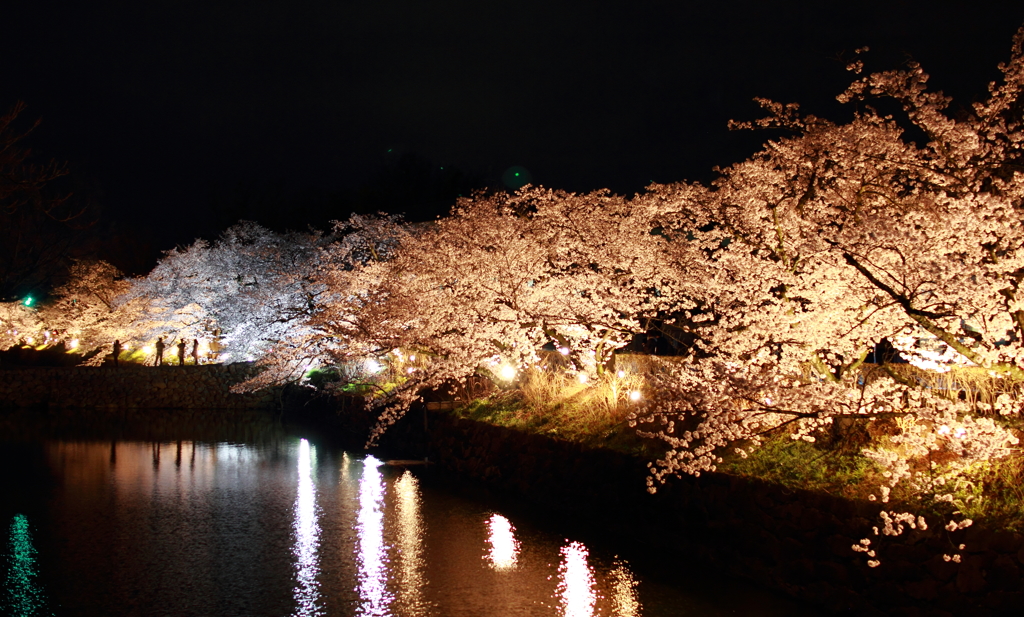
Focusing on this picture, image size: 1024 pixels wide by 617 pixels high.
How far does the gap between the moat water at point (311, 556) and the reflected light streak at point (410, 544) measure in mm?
28

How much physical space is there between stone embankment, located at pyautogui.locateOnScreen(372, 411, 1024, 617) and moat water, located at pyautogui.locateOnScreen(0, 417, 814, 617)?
361mm

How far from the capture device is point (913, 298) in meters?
6.81

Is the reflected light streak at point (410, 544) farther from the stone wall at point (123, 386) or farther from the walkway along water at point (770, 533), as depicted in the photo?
the stone wall at point (123, 386)

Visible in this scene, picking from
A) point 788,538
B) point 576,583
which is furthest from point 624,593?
point 788,538

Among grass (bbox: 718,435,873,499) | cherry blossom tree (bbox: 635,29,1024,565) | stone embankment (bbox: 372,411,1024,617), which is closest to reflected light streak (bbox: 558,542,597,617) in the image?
stone embankment (bbox: 372,411,1024,617)

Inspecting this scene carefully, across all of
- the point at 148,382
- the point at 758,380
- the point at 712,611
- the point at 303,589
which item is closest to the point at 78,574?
the point at 303,589

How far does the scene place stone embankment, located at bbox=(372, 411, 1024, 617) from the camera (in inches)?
247

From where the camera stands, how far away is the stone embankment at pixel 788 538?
20.5ft

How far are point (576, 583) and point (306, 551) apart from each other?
3.68 metres

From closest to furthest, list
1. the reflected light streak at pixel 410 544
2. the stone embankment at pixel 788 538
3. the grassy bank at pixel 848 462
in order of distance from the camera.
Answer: the stone embankment at pixel 788 538 → the grassy bank at pixel 848 462 → the reflected light streak at pixel 410 544

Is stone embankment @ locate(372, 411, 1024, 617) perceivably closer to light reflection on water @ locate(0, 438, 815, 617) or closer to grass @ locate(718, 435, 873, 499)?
grass @ locate(718, 435, 873, 499)

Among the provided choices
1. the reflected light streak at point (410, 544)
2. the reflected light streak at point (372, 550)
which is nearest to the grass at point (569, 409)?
the reflected light streak at point (410, 544)

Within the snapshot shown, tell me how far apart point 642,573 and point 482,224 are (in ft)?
26.3

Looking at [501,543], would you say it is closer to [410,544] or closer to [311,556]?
[410,544]
